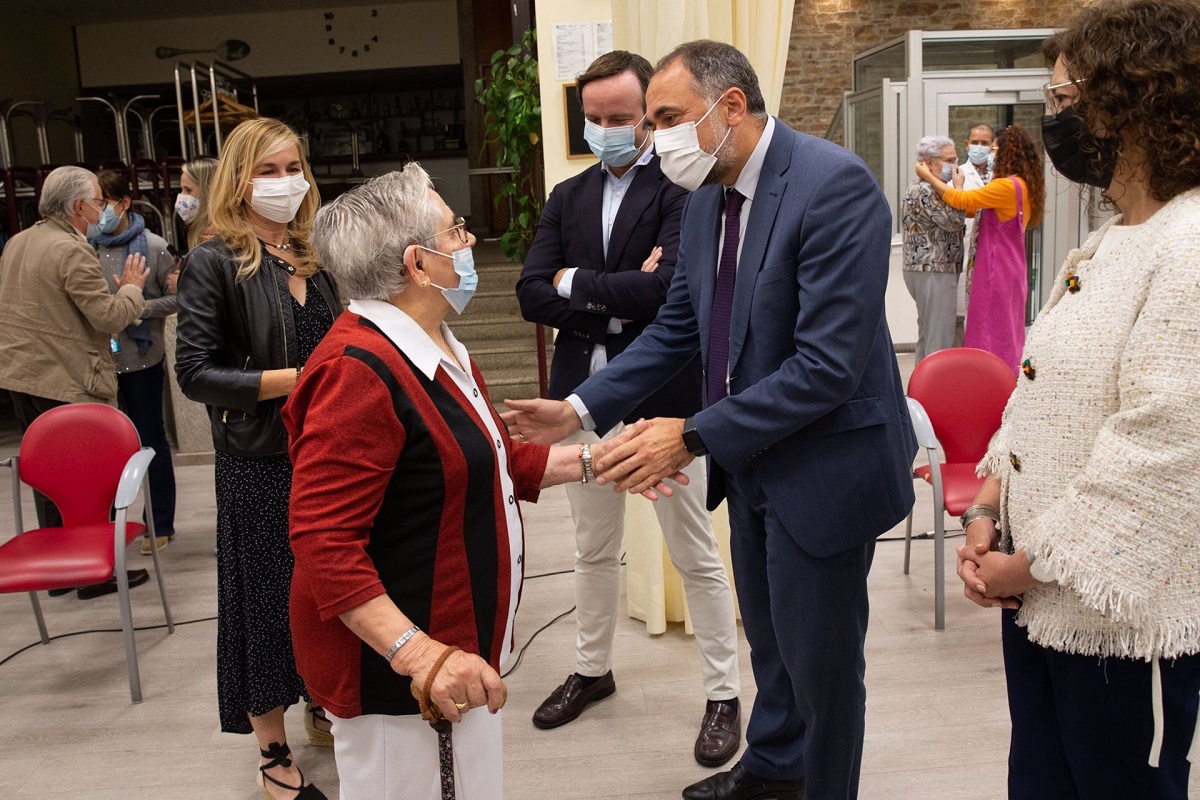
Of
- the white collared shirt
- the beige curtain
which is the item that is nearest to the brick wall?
the beige curtain

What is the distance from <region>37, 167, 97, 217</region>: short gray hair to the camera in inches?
156

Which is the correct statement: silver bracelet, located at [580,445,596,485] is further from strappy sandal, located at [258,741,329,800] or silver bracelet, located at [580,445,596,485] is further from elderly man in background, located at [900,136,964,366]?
elderly man in background, located at [900,136,964,366]

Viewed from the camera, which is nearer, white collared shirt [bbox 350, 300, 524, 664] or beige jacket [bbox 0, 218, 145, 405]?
white collared shirt [bbox 350, 300, 524, 664]

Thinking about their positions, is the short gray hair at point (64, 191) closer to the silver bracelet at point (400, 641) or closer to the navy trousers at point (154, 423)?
the navy trousers at point (154, 423)

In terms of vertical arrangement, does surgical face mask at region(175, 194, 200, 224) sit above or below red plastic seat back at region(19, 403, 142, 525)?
above

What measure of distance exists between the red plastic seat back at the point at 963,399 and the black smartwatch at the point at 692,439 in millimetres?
1972

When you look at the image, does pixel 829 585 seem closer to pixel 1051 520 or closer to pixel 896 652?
pixel 1051 520

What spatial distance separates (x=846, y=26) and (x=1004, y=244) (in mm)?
6716

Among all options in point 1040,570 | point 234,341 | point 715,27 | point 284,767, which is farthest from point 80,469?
point 1040,570

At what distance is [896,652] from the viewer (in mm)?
3248

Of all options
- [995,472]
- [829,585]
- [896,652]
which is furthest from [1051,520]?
[896,652]

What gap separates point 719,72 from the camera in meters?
1.89

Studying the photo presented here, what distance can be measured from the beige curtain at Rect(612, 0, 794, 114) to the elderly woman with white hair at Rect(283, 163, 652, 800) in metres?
1.59

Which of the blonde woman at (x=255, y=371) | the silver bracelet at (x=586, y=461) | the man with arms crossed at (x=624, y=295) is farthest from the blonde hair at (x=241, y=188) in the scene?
the silver bracelet at (x=586, y=461)
